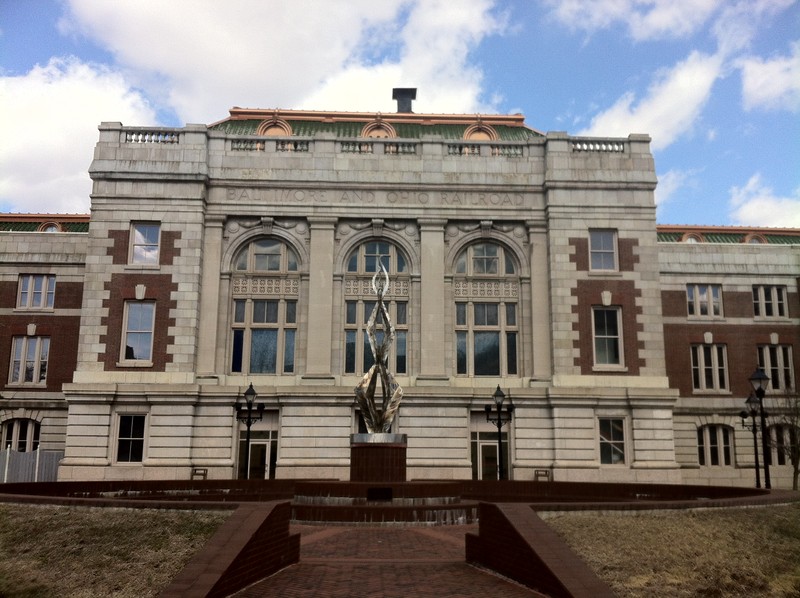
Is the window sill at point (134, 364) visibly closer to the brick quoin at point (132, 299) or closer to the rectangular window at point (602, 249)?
the brick quoin at point (132, 299)

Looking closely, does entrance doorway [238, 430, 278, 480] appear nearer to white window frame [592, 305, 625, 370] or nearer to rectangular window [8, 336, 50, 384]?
rectangular window [8, 336, 50, 384]

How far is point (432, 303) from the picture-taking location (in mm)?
36094

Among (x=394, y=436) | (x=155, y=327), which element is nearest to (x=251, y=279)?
(x=155, y=327)

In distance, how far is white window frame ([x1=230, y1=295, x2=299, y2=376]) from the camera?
35844 millimetres

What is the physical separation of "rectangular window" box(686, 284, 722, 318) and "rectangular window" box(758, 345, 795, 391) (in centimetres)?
307

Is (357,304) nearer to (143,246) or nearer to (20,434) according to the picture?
(143,246)

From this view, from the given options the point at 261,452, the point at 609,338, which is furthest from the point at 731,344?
the point at 261,452

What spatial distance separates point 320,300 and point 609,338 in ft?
43.1

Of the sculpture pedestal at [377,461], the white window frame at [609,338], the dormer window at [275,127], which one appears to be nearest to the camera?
the sculpture pedestal at [377,461]

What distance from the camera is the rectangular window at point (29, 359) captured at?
40156 millimetres

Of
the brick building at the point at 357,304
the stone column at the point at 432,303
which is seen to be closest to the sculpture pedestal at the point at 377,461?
the brick building at the point at 357,304

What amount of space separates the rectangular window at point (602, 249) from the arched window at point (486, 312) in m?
3.63

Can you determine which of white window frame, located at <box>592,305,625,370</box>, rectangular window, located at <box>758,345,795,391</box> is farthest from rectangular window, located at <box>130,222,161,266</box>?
rectangular window, located at <box>758,345,795,391</box>

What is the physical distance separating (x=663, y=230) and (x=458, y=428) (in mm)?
20335
